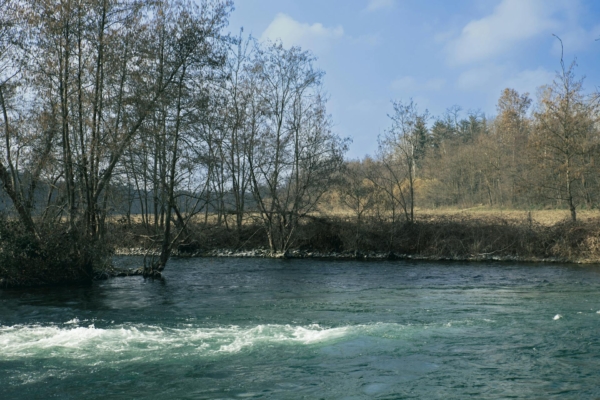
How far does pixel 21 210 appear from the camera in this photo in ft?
69.2

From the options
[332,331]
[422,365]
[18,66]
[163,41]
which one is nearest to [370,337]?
[332,331]

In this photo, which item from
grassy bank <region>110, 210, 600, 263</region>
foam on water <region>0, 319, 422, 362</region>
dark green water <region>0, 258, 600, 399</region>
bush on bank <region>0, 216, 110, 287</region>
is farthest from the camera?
grassy bank <region>110, 210, 600, 263</region>

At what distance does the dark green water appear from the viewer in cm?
891

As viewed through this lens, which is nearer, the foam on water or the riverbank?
the foam on water

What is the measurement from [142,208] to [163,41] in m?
14.2

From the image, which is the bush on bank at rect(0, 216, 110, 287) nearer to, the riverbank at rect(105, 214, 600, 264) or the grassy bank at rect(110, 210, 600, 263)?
the grassy bank at rect(110, 210, 600, 263)

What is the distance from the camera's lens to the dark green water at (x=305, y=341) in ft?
29.2

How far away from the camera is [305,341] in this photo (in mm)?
11969

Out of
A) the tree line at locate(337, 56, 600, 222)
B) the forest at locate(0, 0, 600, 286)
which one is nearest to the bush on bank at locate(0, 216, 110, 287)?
the forest at locate(0, 0, 600, 286)

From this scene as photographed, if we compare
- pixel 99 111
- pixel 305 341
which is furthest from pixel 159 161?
pixel 305 341

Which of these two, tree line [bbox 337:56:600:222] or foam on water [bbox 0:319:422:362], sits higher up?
tree line [bbox 337:56:600:222]

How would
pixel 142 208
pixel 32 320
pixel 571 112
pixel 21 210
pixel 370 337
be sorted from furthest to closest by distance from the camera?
1. pixel 142 208
2. pixel 571 112
3. pixel 21 210
4. pixel 32 320
5. pixel 370 337

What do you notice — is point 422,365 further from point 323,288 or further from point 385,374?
point 323,288

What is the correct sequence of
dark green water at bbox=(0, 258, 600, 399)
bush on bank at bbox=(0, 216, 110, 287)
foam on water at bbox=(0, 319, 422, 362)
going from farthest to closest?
bush on bank at bbox=(0, 216, 110, 287) < foam on water at bbox=(0, 319, 422, 362) < dark green water at bbox=(0, 258, 600, 399)
